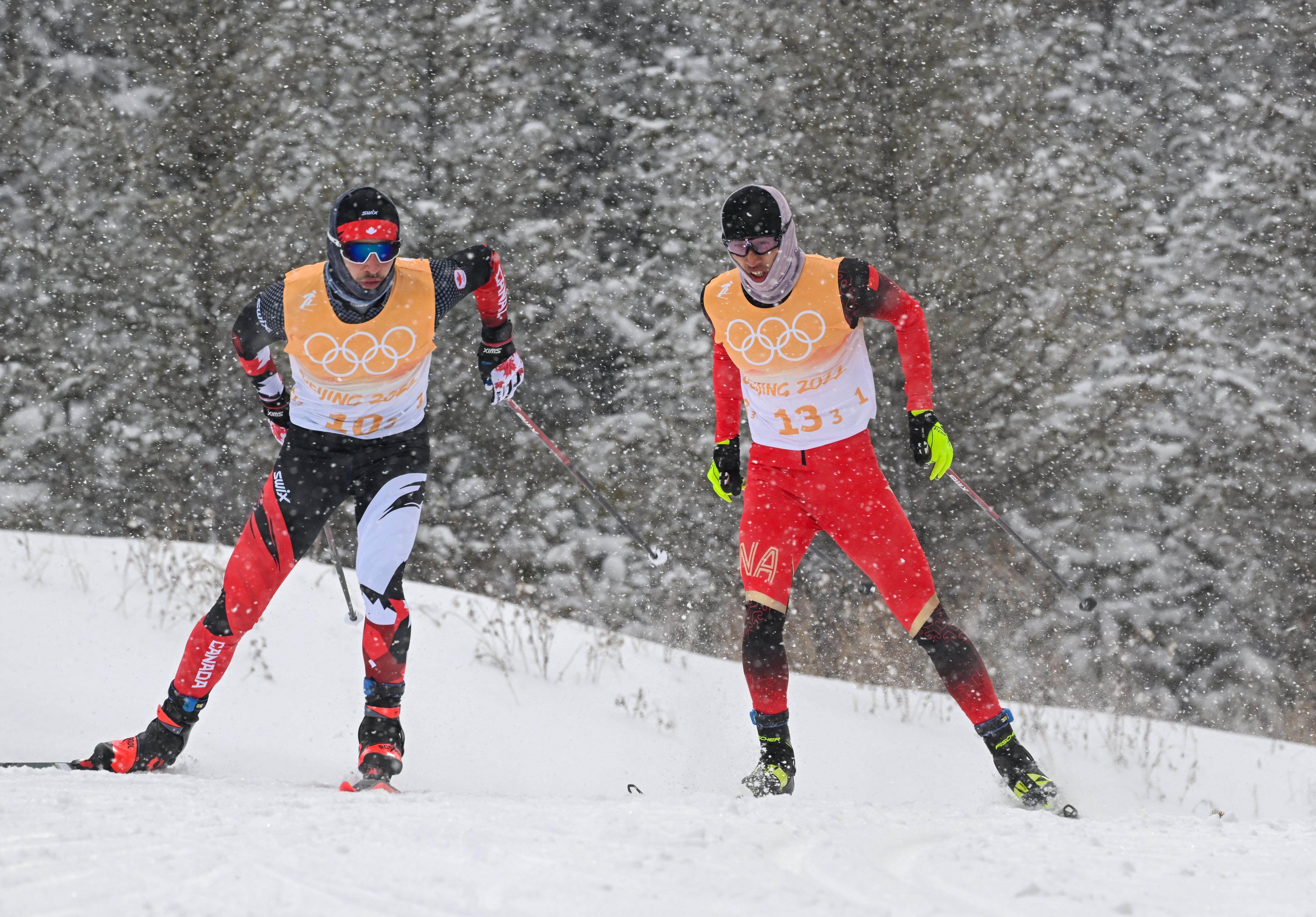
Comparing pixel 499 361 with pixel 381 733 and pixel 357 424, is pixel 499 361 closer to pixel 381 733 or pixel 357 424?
pixel 357 424

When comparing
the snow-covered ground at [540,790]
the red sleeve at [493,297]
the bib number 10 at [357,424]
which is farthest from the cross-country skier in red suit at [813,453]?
the bib number 10 at [357,424]

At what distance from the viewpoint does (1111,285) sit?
930 centimetres

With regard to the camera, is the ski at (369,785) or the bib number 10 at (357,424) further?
the bib number 10 at (357,424)

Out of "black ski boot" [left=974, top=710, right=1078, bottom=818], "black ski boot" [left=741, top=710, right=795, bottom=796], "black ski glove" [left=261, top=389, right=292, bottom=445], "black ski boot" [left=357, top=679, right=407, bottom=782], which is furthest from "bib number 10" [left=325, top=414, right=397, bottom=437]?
"black ski boot" [left=974, top=710, right=1078, bottom=818]

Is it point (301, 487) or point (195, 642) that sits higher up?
point (301, 487)

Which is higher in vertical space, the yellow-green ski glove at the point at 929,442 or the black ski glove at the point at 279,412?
the black ski glove at the point at 279,412

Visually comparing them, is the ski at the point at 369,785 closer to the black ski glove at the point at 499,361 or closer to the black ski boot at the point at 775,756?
the black ski boot at the point at 775,756

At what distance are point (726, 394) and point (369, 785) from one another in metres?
2.09

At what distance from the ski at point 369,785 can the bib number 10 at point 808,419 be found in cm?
196

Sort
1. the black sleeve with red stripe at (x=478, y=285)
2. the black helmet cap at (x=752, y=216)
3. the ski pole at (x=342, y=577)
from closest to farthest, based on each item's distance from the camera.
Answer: the black helmet cap at (x=752, y=216) → the black sleeve with red stripe at (x=478, y=285) → the ski pole at (x=342, y=577)

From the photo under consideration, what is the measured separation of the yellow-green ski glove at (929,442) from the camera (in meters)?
4.02

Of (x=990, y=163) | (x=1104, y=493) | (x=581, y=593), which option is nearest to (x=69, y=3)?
(x=581, y=593)

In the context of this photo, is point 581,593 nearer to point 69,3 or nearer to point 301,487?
point 301,487

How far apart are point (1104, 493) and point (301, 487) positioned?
7.60 meters
